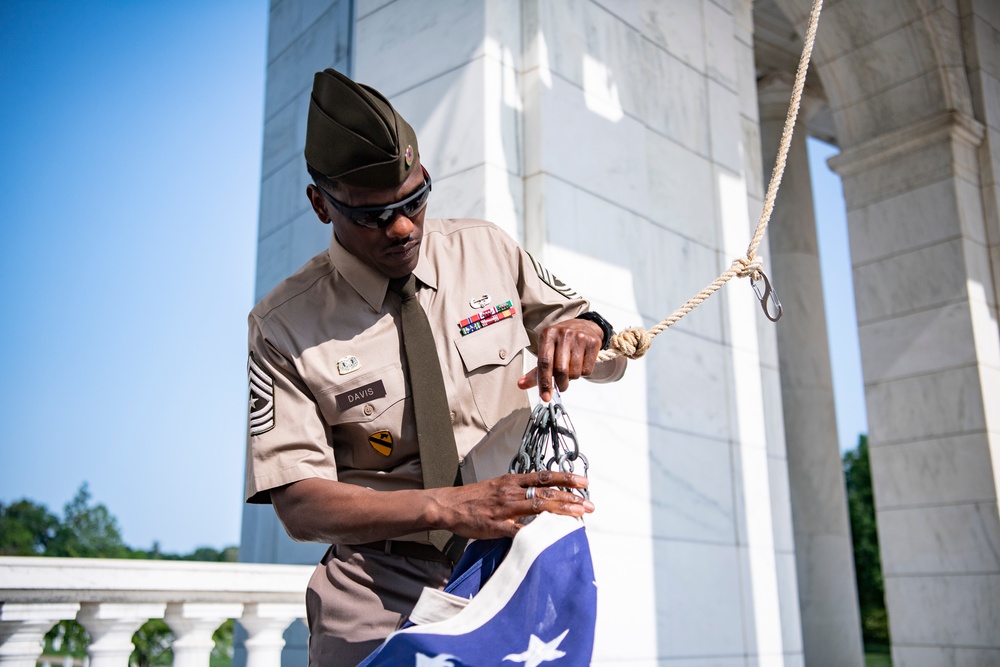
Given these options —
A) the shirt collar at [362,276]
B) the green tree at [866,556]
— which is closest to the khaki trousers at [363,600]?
the shirt collar at [362,276]

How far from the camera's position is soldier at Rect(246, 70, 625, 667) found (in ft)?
9.16

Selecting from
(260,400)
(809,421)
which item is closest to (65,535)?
(809,421)

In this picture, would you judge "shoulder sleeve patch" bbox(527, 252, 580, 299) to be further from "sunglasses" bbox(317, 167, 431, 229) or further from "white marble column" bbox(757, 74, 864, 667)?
"white marble column" bbox(757, 74, 864, 667)

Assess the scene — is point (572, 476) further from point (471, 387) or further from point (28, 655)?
point (28, 655)

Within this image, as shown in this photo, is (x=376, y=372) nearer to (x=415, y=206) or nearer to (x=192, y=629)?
(x=415, y=206)

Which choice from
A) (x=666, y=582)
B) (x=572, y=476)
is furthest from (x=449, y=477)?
(x=666, y=582)

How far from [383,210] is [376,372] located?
53 centimetres

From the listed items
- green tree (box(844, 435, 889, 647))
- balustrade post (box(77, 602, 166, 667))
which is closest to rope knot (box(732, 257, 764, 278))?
balustrade post (box(77, 602, 166, 667))

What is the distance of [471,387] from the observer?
306cm

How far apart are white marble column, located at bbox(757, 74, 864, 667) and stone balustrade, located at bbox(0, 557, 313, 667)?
38.0 feet

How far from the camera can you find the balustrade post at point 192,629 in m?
4.90

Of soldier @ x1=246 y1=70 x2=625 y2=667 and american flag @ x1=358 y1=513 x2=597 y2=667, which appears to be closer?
american flag @ x1=358 y1=513 x2=597 y2=667

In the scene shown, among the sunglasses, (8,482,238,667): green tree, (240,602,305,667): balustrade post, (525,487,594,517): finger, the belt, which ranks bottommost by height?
(240,602,305,667): balustrade post

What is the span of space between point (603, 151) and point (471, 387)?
3784 millimetres
